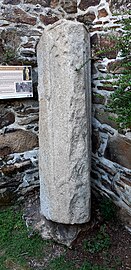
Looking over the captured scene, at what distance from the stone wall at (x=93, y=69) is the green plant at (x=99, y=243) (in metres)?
0.28

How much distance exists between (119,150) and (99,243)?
80 centimetres

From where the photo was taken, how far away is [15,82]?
2561 mm

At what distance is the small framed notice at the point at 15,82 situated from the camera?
2.51 metres

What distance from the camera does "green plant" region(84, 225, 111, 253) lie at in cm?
221

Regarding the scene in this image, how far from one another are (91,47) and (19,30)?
2.35 ft

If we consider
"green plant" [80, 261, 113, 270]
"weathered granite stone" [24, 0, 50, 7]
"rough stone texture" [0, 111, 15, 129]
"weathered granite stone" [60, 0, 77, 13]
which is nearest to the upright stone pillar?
"green plant" [80, 261, 113, 270]

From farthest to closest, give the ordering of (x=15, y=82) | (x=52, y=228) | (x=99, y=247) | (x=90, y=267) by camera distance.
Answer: (x=15, y=82)
(x=52, y=228)
(x=99, y=247)
(x=90, y=267)

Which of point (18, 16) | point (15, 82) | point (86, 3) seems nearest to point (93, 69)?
point (86, 3)

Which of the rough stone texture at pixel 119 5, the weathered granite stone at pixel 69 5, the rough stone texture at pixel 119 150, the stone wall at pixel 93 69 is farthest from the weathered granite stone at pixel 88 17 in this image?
the rough stone texture at pixel 119 150

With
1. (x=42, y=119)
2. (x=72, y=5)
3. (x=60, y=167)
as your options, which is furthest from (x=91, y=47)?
(x=60, y=167)

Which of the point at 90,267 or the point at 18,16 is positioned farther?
the point at 18,16

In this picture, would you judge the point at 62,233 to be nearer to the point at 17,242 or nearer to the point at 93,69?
the point at 17,242

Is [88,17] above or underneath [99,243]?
above

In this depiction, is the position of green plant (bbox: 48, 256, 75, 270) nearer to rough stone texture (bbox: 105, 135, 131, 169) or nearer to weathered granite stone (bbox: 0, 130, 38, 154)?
rough stone texture (bbox: 105, 135, 131, 169)
